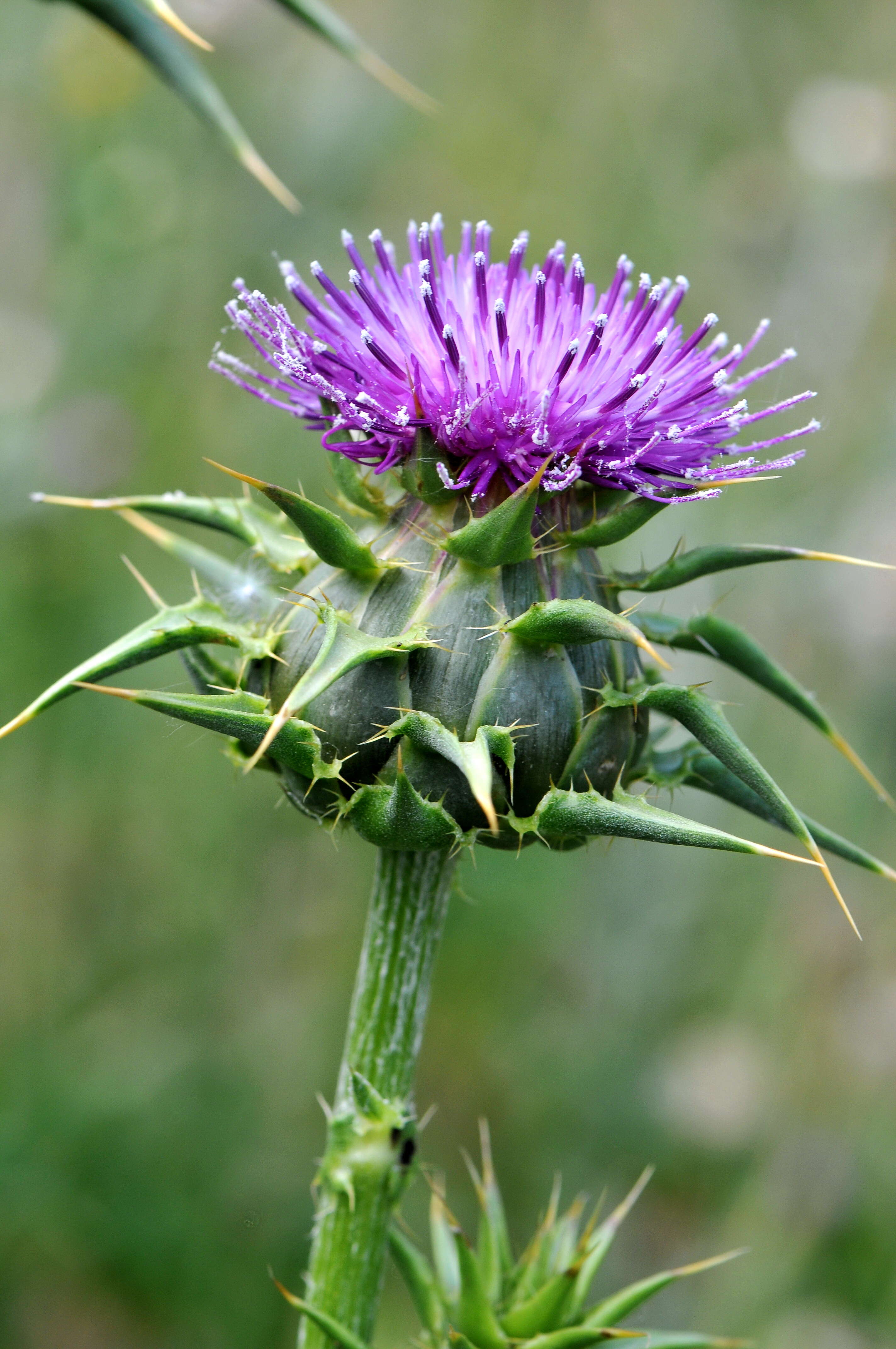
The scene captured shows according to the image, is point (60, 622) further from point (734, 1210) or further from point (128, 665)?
point (734, 1210)

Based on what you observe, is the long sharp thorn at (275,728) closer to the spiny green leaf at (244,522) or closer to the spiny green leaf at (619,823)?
the spiny green leaf at (619,823)

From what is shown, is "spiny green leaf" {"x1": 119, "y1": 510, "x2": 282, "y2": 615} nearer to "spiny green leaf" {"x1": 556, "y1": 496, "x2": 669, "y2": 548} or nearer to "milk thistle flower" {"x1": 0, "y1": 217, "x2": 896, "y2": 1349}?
"milk thistle flower" {"x1": 0, "y1": 217, "x2": 896, "y2": 1349}

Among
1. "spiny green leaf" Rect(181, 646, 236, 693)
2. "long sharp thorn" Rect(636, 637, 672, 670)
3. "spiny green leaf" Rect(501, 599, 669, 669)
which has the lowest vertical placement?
"spiny green leaf" Rect(181, 646, 236, 693)

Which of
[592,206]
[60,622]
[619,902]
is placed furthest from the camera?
[592,206]

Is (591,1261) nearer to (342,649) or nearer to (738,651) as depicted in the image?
(738,651)

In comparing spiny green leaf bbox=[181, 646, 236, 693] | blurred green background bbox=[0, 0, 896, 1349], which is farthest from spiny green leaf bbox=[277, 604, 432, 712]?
blurred green background bbox=[0, 0, 896, 1349]

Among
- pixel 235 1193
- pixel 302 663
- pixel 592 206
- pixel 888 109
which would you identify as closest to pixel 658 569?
pixel 302 663

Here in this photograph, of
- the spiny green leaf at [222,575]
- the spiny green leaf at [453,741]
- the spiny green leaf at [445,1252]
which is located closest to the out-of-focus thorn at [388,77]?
the spiny green leaf at [222,575]
